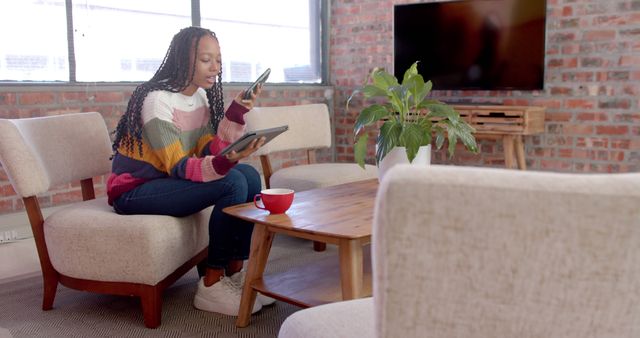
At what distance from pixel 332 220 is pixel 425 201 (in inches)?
50.2

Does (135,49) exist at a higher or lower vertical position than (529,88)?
higher

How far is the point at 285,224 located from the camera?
6.37 feet

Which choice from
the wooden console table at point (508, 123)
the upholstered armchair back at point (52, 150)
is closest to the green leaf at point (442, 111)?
the upholstered armchair back at point (52, 150)

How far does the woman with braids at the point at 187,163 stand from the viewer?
88.5 inches

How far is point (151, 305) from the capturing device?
2.17 metres

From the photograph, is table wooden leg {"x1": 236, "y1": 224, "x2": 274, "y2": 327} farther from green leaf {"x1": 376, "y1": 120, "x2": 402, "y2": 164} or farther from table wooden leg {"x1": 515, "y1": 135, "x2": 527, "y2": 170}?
table wooden leg {"x1": 515, "y1": 135, "x2": 527, "y2": 170}

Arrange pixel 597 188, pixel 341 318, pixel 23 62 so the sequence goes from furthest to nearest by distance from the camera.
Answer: pixel 23 62 < pixel 341 318 < pixel 597 188

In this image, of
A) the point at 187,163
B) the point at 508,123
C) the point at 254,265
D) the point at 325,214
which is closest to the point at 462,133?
the point at 325,214

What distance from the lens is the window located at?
3.13 meters

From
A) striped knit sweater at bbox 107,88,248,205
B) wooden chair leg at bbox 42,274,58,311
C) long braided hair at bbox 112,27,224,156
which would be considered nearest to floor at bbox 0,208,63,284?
wooden chair leg at bbox 42,274,58,311

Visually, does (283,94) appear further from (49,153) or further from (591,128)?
(49,153)

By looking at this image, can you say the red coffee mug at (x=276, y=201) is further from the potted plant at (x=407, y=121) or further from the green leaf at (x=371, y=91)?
the green leaf at (x=371, y=91)

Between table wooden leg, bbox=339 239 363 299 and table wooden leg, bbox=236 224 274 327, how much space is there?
1.06 feet

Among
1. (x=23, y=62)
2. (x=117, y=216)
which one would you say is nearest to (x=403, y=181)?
(x=117, y=216)
